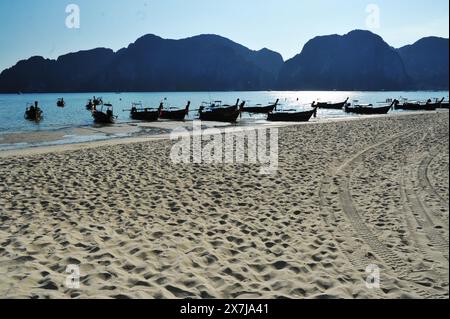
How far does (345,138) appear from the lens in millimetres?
20500

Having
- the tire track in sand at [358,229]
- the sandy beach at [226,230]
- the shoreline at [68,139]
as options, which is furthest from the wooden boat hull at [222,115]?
the sandy beach at [226,230]

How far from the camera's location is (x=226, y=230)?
705 centimetres

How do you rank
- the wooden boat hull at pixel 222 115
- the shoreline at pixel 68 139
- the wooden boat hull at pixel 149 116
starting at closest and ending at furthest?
the shoreline at pixel 68 139 → the wooden boat hull at pixel 222 115 → the wooden boat hull at pixel 149 116

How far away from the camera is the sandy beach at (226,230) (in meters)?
4.86

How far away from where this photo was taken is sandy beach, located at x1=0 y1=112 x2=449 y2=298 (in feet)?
15.9

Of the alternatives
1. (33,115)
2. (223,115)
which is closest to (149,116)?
(223,115)

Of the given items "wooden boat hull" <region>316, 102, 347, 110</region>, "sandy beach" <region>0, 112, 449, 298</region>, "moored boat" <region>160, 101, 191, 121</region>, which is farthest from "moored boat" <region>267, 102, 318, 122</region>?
"wooden boat hull" <region>316, 102, 347, 110</region>

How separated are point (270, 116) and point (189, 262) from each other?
38.7m

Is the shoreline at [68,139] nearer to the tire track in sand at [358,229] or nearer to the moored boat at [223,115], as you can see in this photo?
the moored boat at [223,115]

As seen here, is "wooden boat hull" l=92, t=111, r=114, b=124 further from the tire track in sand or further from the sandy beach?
the tire track in sand

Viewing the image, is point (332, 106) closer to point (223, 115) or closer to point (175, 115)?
point (223, 115)

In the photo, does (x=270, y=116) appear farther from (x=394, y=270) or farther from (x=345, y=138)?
(x=394, y=270)

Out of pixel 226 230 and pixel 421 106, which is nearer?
pixel 226 230

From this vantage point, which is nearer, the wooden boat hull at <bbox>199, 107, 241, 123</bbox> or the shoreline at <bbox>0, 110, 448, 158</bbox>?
the shoreline at <bbox>0, 110, 448, 158</bbox>
